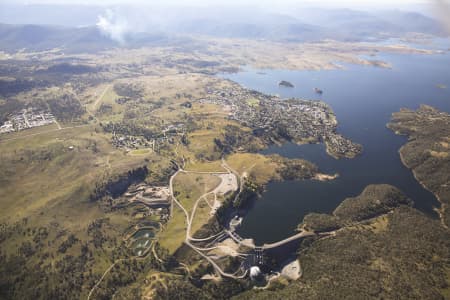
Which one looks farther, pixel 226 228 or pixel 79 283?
pixel 226 228

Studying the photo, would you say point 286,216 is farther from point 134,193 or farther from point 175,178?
point 134,193

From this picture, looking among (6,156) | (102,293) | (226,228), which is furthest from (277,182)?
(6,156)

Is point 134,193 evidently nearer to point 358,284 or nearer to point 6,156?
point 6,156

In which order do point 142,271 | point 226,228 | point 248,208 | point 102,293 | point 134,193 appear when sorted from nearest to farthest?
point 102,293 → point 142,271 → point 226,228 → point 248,208 → point 134,193

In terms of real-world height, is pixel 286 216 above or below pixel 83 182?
above

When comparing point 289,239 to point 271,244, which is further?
point 289,239

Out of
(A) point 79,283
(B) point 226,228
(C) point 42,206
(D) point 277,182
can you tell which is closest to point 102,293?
(A) point 79,283

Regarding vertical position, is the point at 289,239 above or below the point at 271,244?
above

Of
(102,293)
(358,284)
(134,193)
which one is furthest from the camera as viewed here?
(134,193)

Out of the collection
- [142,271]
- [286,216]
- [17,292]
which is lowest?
[17,292]
